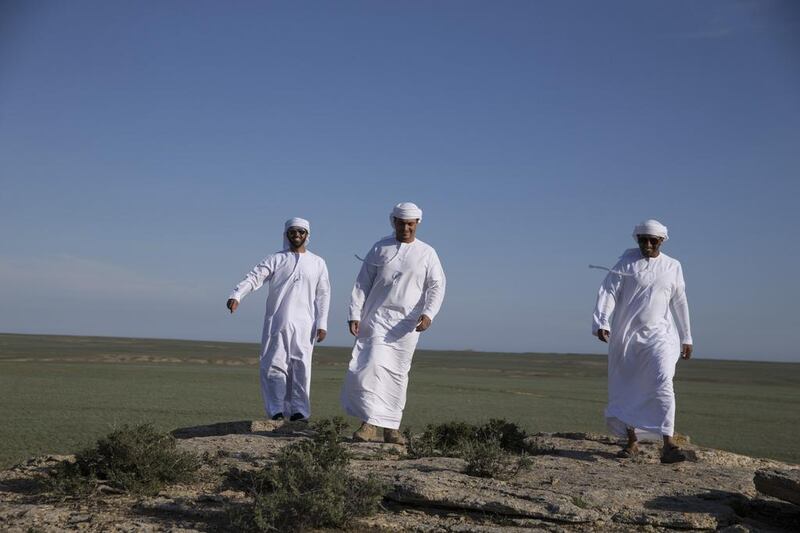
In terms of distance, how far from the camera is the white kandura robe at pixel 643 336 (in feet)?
25.3

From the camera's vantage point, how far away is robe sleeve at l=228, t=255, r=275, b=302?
9195 millimetres

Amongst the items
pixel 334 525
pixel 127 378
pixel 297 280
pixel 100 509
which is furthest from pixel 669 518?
pixel 127 378

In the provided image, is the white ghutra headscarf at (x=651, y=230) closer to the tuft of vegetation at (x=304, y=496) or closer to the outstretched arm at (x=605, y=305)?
the outstretched arm at (x=605, y=305)

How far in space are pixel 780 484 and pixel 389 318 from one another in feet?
11.7

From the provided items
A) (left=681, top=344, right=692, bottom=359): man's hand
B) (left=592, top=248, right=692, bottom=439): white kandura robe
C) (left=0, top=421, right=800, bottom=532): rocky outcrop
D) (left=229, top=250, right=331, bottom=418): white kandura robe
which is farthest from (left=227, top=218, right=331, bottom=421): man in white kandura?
(left=681, top=344, right=692, bottom=359): man's hand

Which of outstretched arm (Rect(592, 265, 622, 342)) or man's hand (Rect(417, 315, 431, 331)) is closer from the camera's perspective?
outstretched arm (Rect(592, 265, 622, 342))

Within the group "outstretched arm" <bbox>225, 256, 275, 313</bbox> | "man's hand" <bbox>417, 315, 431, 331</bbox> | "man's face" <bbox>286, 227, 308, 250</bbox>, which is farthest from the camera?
"man's face" <bbox>286, 227, 308, 250</bbox>

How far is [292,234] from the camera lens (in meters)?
9.80

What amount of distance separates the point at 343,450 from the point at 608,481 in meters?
1.77

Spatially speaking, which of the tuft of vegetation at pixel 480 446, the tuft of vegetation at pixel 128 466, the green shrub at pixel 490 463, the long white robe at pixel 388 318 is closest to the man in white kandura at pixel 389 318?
the long white robe at pixel 388 318

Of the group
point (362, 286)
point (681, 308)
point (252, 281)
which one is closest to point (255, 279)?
point (252, 281)

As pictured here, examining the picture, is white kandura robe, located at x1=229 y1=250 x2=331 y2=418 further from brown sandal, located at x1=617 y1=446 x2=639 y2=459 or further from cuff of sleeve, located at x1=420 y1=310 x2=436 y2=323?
brown sandal, located at x1=617 y1=446 x2=639 y2=459

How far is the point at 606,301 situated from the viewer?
8.11 metres

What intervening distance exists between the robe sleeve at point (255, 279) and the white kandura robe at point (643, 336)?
11.3ft
